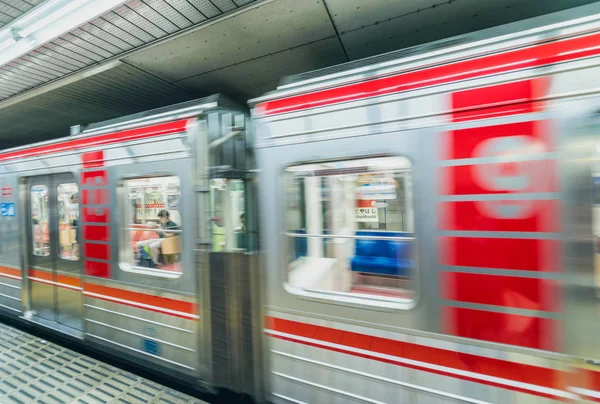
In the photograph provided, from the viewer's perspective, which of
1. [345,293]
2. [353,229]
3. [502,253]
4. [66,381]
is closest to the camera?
[502,253]

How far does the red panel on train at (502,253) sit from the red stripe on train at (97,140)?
7.01 ft

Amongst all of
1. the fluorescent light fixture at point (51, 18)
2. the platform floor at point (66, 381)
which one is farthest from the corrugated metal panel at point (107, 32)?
the platform floor at point (66, 381)

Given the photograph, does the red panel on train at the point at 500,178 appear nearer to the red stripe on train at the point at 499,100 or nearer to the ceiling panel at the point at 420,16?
the red stripe on train at the point at 499,100

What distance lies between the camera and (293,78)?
2.10 meters

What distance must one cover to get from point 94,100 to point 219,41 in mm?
3027

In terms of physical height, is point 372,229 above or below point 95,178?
below

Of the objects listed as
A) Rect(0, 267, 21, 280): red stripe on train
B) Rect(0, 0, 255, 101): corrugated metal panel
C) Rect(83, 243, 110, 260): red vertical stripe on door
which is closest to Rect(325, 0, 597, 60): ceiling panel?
Rect(0, 0, 255, 101): corrugated metal panel

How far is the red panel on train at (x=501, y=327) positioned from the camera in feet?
4.39

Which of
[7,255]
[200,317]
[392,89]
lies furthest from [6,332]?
[392,89]

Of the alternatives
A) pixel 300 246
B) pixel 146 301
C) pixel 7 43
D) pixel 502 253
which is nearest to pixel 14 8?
Answer: pixel 7 43

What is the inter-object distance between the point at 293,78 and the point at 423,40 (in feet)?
6.22

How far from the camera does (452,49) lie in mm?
1550

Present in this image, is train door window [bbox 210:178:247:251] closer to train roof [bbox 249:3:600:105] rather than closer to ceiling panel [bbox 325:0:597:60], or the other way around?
train roof [bbox 249:3:600:105]

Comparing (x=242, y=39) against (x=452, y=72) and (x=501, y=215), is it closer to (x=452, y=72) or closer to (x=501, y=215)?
(x=452, y=72)
